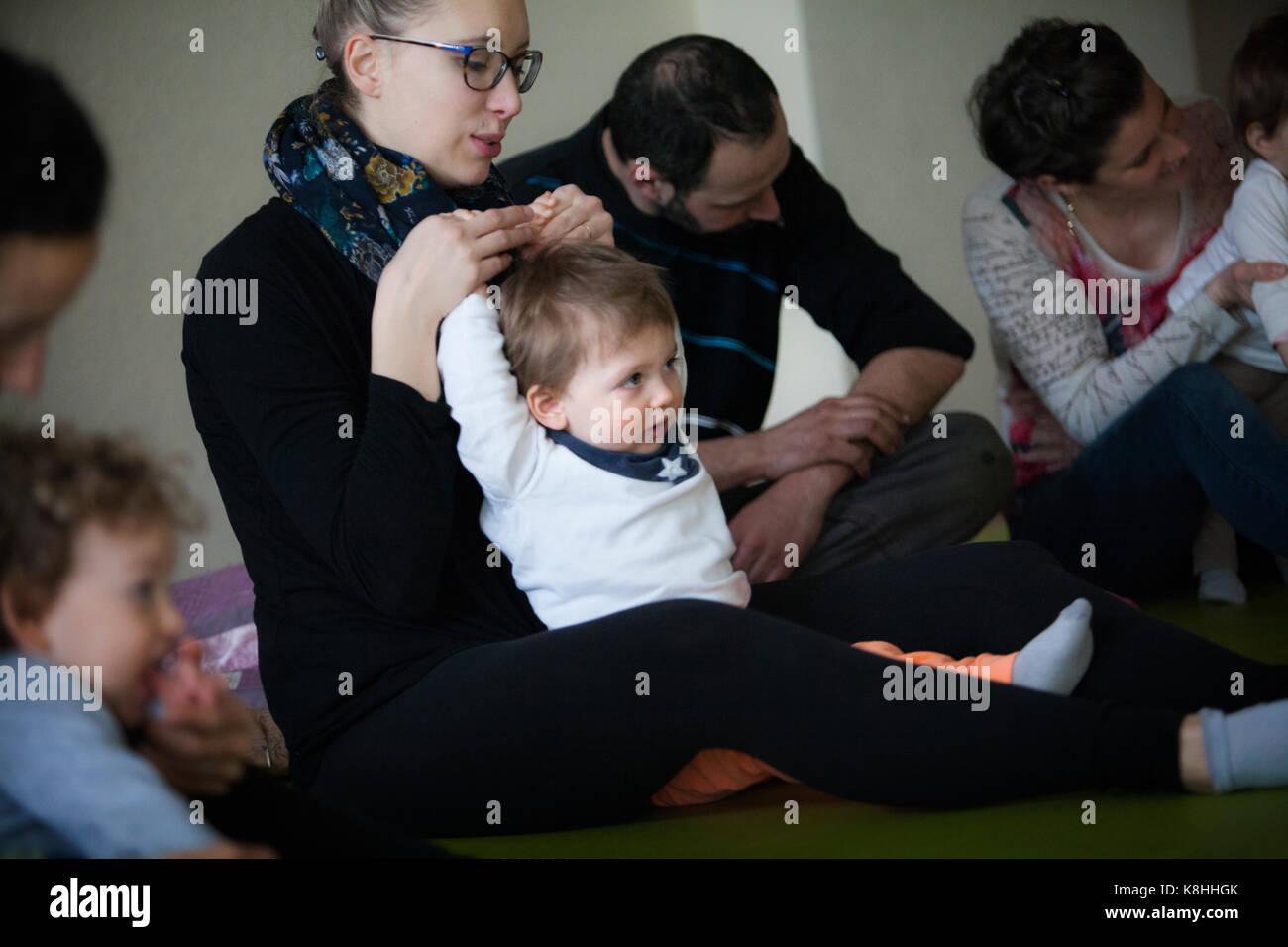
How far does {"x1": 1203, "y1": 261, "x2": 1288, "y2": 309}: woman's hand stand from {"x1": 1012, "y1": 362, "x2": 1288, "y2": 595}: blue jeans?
0.40ft

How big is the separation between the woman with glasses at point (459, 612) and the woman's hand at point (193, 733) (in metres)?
Answer: 0.32

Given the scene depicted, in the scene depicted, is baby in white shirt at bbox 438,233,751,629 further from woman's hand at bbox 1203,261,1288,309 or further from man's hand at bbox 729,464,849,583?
woman's hand at bbox 1203,261,1288,309

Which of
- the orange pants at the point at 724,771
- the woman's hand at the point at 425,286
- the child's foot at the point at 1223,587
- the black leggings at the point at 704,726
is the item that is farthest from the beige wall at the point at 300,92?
the child's foot at the point at 1223,587

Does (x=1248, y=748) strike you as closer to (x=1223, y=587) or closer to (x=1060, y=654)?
(x=1060, y=654)

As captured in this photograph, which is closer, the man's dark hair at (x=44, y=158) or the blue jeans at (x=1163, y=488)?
the man's dark hair at (x=44, y=158)

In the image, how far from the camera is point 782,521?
5.77 ft

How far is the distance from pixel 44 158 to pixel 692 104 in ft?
4.02

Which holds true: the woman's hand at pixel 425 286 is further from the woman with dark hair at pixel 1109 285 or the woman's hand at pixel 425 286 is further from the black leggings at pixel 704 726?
the woman with dark hair at pixel 1109 285

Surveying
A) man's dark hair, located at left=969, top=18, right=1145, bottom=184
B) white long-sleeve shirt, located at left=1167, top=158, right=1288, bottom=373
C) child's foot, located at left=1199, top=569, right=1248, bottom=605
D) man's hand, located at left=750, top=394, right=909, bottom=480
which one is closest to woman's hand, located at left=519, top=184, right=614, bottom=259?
man's hand, located at left=750, top=394, right=909, bottom=480

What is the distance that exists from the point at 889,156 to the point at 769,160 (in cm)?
138

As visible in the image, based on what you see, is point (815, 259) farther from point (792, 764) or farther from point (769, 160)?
point (792, 764)

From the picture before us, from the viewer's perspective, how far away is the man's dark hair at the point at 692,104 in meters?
1.75

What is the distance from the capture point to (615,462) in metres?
1.20

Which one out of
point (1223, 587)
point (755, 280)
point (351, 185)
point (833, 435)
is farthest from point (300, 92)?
point (1223, 587)
